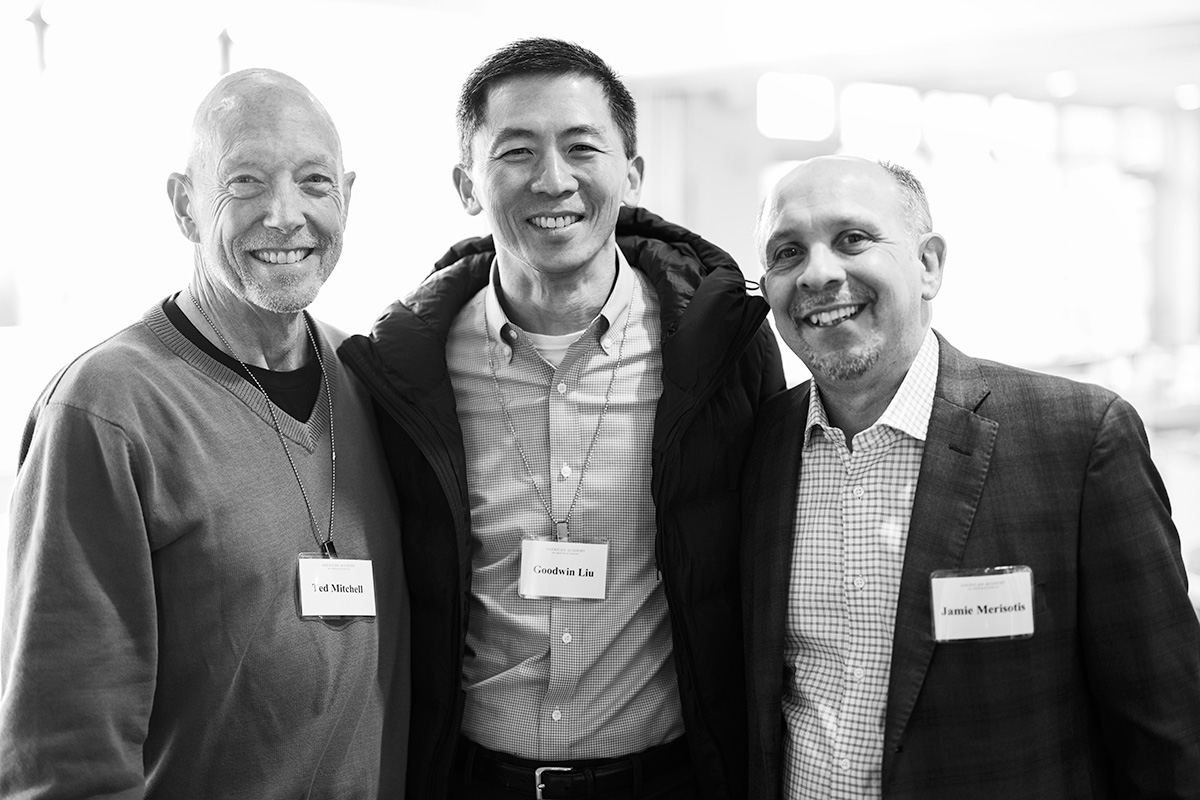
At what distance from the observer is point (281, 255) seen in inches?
72.3

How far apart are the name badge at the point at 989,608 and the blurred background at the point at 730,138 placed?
9.34 ft

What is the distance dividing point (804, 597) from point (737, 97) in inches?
174

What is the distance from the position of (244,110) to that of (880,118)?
4.63 metres

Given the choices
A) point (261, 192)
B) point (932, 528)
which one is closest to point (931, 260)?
point (932, 528)

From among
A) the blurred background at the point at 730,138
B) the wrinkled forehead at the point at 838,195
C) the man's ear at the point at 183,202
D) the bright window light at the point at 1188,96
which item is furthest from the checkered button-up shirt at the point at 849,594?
the bright window light at the point at 1188,96

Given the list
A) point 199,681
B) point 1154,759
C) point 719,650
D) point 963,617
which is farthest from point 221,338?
point 1154,759

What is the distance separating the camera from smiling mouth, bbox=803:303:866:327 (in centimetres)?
177

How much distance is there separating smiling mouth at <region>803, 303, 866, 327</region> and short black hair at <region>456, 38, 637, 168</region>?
0.65m

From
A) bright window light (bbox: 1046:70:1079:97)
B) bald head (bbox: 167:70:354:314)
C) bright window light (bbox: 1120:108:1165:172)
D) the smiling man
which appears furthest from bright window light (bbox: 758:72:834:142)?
bald head (bbox: 167:70:354:314)

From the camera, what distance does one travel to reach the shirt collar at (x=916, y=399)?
1730 mm

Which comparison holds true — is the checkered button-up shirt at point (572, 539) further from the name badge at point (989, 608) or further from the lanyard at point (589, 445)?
the name badge at point (989, 608)

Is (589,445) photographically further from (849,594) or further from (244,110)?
(244,110)

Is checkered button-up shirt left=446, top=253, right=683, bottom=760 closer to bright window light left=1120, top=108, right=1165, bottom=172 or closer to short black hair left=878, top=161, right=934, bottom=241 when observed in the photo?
short black hair left=878, top=161, right=934, bottom=241

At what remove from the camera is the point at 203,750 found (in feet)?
5.47
